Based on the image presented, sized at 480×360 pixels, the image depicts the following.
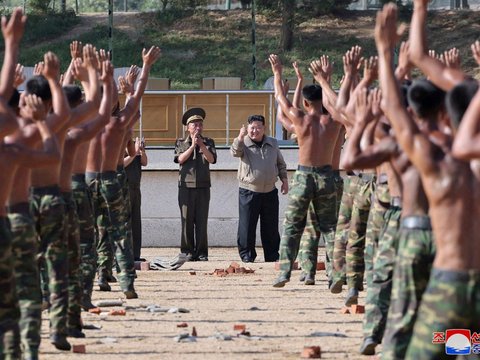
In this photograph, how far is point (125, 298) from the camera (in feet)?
52.3

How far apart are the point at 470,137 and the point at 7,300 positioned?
3.36 m

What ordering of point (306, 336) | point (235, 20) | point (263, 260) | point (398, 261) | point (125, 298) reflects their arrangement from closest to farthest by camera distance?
point (398, 261), point (306, 336), point (125, 298), point (263, 260), point (235, 20)

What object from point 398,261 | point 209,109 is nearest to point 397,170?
point 398,261

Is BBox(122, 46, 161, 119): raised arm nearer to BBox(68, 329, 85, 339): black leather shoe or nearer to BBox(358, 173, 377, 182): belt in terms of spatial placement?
BBox(358, 173, 377, 182): belt

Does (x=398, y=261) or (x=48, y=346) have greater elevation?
(x=398, y=261)

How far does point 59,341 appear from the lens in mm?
11531

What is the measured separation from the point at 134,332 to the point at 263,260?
31.2 feet

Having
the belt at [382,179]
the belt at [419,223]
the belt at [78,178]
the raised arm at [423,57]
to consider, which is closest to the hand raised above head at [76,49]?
the belt at [78,178]

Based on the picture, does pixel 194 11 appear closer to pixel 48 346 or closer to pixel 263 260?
pixel 263 260

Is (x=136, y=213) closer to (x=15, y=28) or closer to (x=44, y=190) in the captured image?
(x=44, y=190)

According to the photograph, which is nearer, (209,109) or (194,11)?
(209,109)

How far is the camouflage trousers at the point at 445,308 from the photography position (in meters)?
7.51

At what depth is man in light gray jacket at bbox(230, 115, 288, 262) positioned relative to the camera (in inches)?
A: 842

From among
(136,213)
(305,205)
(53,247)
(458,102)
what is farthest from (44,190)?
(136,213)
